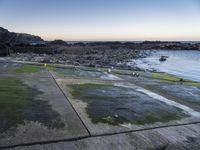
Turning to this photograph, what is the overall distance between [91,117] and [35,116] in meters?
1.09

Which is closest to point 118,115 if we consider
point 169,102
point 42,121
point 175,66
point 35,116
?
point 42,121

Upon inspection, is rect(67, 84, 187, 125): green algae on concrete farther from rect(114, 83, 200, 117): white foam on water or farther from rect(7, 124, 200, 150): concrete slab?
rect(7, 124, 200, 150): concrete slab

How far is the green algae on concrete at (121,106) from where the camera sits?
454cm

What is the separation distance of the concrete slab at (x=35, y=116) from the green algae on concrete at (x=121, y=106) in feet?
1.66

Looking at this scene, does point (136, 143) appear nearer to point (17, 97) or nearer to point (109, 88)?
point (17, 97)

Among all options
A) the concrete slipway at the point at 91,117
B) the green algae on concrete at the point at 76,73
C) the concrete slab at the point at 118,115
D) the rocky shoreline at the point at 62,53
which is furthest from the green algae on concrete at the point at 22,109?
the rocky shoreline at the point at 62,53

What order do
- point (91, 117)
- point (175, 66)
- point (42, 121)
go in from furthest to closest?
point (175, 66) → point (91, 117) → point (42, 121)

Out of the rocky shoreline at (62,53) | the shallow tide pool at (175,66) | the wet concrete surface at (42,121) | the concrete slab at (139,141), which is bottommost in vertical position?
the shallow tide pool at (175,66)

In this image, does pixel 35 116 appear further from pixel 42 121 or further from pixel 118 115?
pixel 118 115

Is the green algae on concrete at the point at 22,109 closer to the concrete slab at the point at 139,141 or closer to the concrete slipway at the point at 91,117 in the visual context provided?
the concrete slipway at the point at 91,117

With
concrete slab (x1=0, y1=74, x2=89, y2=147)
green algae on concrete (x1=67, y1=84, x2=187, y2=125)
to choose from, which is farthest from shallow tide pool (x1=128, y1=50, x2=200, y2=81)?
concrete slab (x1=0, y1=74, x2=89, y2=147)

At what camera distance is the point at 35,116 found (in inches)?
166

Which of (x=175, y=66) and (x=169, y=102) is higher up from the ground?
(x=169, y=102)

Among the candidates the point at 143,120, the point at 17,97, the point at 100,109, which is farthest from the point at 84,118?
the point at 17,97
